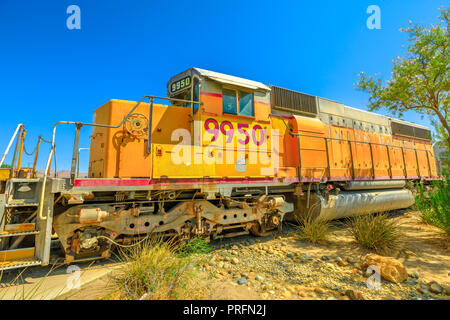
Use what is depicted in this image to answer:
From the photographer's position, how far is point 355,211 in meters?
7.77

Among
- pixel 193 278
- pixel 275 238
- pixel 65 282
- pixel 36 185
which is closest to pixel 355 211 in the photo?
pixel 275 238

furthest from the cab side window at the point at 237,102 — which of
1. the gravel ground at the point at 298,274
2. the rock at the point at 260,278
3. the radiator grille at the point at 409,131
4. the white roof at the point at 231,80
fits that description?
the radiator grille at the point at 409,131

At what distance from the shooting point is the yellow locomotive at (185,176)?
3.62 meters

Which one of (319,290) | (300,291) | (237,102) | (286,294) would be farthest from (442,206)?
(237,102)

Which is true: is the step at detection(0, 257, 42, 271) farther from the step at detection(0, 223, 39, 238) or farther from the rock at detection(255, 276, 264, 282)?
the rock at detection(255, 276, 264, 282)

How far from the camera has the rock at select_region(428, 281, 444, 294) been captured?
11.3ft

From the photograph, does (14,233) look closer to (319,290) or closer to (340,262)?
(319,290)

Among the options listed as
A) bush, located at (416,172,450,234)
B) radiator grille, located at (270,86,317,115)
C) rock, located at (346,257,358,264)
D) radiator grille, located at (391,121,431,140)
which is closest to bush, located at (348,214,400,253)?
rock, located at (346,257,358,264)

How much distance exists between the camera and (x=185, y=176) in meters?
4.34

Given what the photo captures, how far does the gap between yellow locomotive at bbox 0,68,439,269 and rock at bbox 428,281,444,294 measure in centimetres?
305

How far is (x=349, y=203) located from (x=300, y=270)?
4469 millimetres

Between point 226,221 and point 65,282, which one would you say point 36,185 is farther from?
point 226,221

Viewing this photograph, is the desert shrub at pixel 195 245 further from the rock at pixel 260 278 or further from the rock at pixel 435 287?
the rock at pixel 435 287

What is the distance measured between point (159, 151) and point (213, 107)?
5.32 ft
